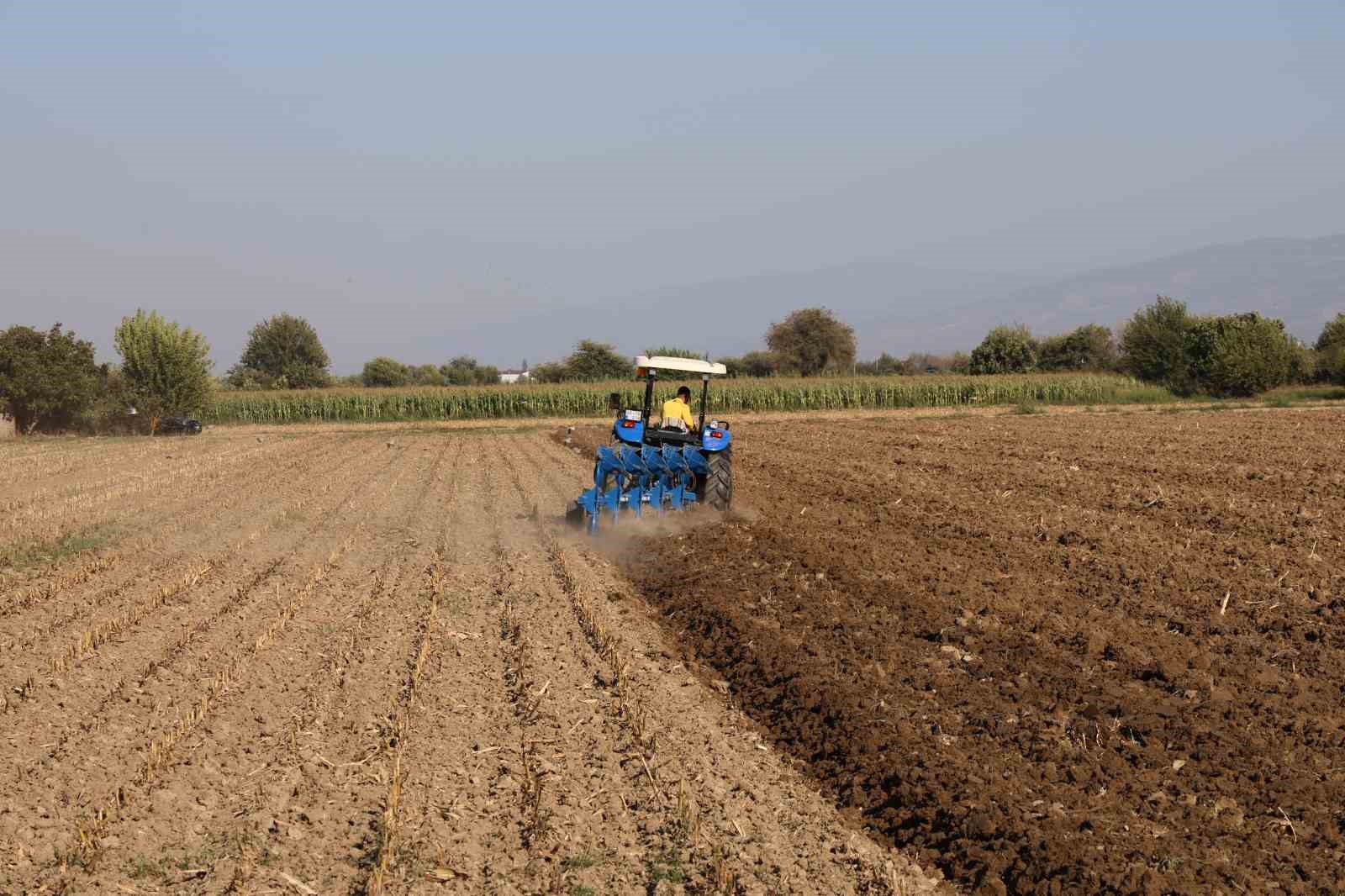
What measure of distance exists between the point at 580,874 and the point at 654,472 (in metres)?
8.83

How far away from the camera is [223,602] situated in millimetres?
10117

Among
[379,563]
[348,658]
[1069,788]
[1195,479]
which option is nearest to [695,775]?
[1069,788]

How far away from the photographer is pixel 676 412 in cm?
1374

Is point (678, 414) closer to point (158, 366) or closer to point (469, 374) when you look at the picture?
point (158, 366)

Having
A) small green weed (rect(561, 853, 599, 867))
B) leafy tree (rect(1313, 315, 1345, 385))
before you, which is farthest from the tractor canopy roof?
leafy tree (rect(1313, 315, 1345, 385))

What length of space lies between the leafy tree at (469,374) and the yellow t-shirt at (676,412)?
57.6 m

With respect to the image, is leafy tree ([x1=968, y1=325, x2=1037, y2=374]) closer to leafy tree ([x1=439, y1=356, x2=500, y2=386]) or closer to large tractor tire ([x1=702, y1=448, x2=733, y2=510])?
leafy tree ([x1=439, y1=356, x2=500, y2=386])

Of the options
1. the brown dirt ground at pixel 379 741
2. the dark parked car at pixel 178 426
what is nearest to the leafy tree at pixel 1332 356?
the dark parked car at pixel 178 426

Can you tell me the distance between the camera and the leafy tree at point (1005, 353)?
6294 cm

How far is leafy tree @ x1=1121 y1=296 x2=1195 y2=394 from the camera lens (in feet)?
169

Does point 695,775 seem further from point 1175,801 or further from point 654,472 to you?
point 654,472

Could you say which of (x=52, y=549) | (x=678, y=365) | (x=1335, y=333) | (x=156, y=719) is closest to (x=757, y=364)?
(x=1335, y=333)

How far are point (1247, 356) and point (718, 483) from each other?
134ft

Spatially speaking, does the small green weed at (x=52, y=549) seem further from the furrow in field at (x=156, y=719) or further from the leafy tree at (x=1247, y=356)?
the leafy tree at (x=1247, y=356)
